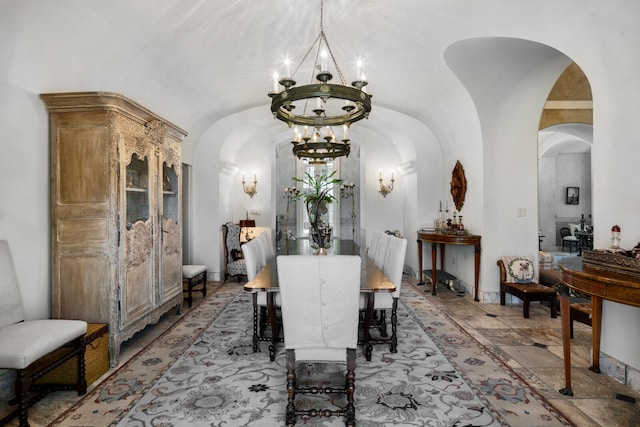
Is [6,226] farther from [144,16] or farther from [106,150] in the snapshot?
[144,16]

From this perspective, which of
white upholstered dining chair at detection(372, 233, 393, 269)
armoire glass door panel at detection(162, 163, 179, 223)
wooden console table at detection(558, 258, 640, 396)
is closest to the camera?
wooden console table at detection(558, 258, 640, 396)

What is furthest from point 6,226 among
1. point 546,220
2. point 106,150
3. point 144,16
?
point 546,220

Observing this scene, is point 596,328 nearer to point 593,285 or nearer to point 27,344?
point 593,285

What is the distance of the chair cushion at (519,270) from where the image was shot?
4.73m

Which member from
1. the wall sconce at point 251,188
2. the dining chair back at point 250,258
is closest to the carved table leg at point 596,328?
the dining chair back at point 250,258

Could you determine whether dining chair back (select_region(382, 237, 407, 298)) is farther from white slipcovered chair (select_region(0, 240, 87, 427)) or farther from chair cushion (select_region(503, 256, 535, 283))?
white slipcovered chair (select_region(0, 240, 87, 427))

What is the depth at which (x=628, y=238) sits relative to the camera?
268 centimetres

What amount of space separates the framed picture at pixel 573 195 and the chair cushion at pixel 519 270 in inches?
354

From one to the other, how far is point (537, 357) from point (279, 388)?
2.22 meters

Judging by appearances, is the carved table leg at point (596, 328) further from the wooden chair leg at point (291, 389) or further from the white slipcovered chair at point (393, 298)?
the wooden chair leg at point (291, 389)

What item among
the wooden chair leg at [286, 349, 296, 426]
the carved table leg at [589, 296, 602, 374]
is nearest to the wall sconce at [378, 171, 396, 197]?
the carved table leg at [589, 296, 602, 374]

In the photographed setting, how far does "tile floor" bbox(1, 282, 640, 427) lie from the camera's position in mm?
2297

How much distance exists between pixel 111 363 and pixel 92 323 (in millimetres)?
369

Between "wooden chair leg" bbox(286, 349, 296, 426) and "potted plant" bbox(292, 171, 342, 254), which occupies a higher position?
"potted plant" bbox(292, 171, 342, 254)
